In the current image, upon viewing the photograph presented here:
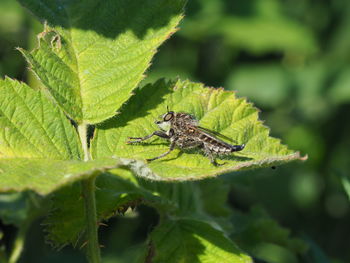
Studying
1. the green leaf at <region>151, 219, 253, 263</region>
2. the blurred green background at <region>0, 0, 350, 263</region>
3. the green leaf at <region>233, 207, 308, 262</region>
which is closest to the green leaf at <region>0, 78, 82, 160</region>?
the green leaf at <region>151, 219, 253, 263</region>

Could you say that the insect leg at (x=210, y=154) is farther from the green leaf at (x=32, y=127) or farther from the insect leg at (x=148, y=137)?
the green leaf at (x=32, y=127)

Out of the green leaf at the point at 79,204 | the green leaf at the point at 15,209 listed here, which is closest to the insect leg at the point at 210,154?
the green leaf at the point at 79,204

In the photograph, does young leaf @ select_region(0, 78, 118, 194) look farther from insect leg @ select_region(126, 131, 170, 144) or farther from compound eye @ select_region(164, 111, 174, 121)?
compound eye @ select_region(164, 111, 174, 121)

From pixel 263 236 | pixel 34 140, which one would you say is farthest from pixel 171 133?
pixel 263 236

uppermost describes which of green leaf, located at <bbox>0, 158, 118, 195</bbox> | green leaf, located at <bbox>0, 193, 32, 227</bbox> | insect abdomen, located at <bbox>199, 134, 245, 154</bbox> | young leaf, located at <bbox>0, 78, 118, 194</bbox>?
insect abdomen, located at <bbox>199, 134, 245, 154</bbox>

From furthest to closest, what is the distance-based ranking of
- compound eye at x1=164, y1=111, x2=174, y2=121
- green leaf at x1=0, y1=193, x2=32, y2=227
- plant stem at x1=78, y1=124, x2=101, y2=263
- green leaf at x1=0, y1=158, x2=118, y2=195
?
green leaf at x1=0, y1=193, x2=32, y2=227, compound eye at x1=164, y1=111, x2=174, y2=121, plant stem at x1=78, y1=124, x2=101, y2=263, green leaf at x1=0, y1=158, x2=118, y2=195

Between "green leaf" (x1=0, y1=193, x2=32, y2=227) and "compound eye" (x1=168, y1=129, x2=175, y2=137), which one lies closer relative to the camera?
"compound eye" (x1=168, y1=129, x2=175, y2=137)

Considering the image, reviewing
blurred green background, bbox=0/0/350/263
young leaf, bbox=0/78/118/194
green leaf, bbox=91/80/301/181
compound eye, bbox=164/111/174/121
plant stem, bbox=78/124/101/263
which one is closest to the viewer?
young leaf, bbox=0/78/118/194
